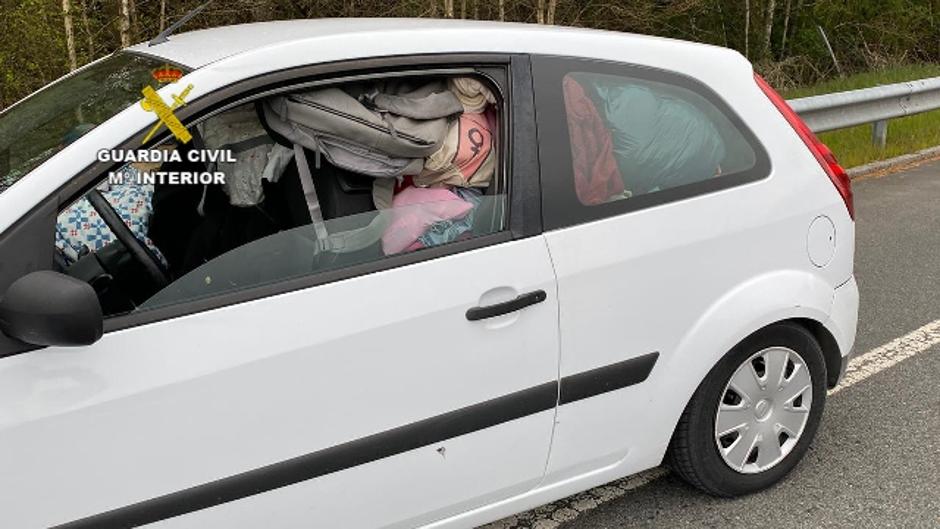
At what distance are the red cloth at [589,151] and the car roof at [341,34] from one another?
0.18 m

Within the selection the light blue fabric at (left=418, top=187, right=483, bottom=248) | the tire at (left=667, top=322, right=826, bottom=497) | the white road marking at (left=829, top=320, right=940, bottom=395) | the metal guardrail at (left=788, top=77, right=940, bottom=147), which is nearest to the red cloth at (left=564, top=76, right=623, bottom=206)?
the light blue fabric at (left=418, top=187, right=483, bottom=248)

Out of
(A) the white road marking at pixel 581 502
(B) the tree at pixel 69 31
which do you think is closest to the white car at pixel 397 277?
(A) the white road marking at pixel 581 502

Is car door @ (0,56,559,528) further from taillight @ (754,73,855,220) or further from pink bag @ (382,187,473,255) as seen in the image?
taillight @ (754,73,855,220)

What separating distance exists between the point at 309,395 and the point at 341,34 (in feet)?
3.11

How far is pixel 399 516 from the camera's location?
94.0 inches

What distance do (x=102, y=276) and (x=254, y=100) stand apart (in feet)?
1.84

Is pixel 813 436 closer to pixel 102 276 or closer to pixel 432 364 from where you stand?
pixel 432 364

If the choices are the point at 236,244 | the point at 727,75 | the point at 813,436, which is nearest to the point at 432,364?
the point at 236,244

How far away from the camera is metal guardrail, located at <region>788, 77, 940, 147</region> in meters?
7.16

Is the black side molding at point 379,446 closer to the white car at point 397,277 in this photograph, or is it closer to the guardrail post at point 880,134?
the white car at point 397,277

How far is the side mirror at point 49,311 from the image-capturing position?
1.84m

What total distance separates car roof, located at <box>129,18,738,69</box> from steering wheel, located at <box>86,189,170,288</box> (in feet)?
1.37

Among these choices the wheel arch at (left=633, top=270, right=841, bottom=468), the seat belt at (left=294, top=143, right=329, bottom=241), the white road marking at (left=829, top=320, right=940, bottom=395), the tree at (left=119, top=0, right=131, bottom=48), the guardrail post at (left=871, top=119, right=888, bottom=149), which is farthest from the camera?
the tree at (left=119, top=0, right=131, bottom=48)

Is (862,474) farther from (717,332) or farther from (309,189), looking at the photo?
(309,189)
